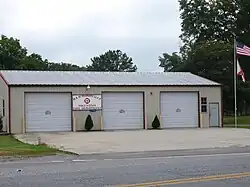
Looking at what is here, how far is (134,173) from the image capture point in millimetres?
13414

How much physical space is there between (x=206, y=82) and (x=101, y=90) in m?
9.45

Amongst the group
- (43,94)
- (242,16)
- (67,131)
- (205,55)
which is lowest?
(67,131)

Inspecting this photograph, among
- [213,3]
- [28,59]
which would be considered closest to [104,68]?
[28,59]

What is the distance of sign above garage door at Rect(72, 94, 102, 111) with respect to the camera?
131 ft

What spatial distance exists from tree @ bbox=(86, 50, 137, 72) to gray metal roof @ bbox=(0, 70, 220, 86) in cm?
9750

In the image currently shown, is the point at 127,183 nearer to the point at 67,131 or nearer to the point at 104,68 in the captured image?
the point at 67,131

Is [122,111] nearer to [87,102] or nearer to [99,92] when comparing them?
[99,92]

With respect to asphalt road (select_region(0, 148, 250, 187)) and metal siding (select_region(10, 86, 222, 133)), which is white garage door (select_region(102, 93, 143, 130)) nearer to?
metal siding (select_region(10, 86, 222, 133))

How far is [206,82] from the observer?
44.9m

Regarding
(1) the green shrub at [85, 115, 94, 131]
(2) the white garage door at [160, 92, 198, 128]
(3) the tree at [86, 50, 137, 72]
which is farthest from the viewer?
(3) the tree at [86, 50, 137, 72]

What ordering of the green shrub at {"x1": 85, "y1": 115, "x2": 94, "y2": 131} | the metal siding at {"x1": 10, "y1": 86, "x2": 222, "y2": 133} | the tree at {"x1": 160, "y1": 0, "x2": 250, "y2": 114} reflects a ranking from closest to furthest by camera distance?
the metal siding at {"x1": 10, "y1": 86, "x2": 222, "y2": 133} < the green shrub at {"x1": 85, "y1": 115, "x2": 94, "y2": 131} < the tree at {"x1": 160, "y1": 0, "x2": 250, "y2": 114}

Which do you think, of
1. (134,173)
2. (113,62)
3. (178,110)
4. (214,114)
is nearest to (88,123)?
(178,110)

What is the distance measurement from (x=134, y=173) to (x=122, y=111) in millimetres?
27971

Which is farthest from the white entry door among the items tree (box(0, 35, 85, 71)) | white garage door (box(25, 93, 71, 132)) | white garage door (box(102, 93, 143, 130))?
tree (box(0, 35, 85, 71))
